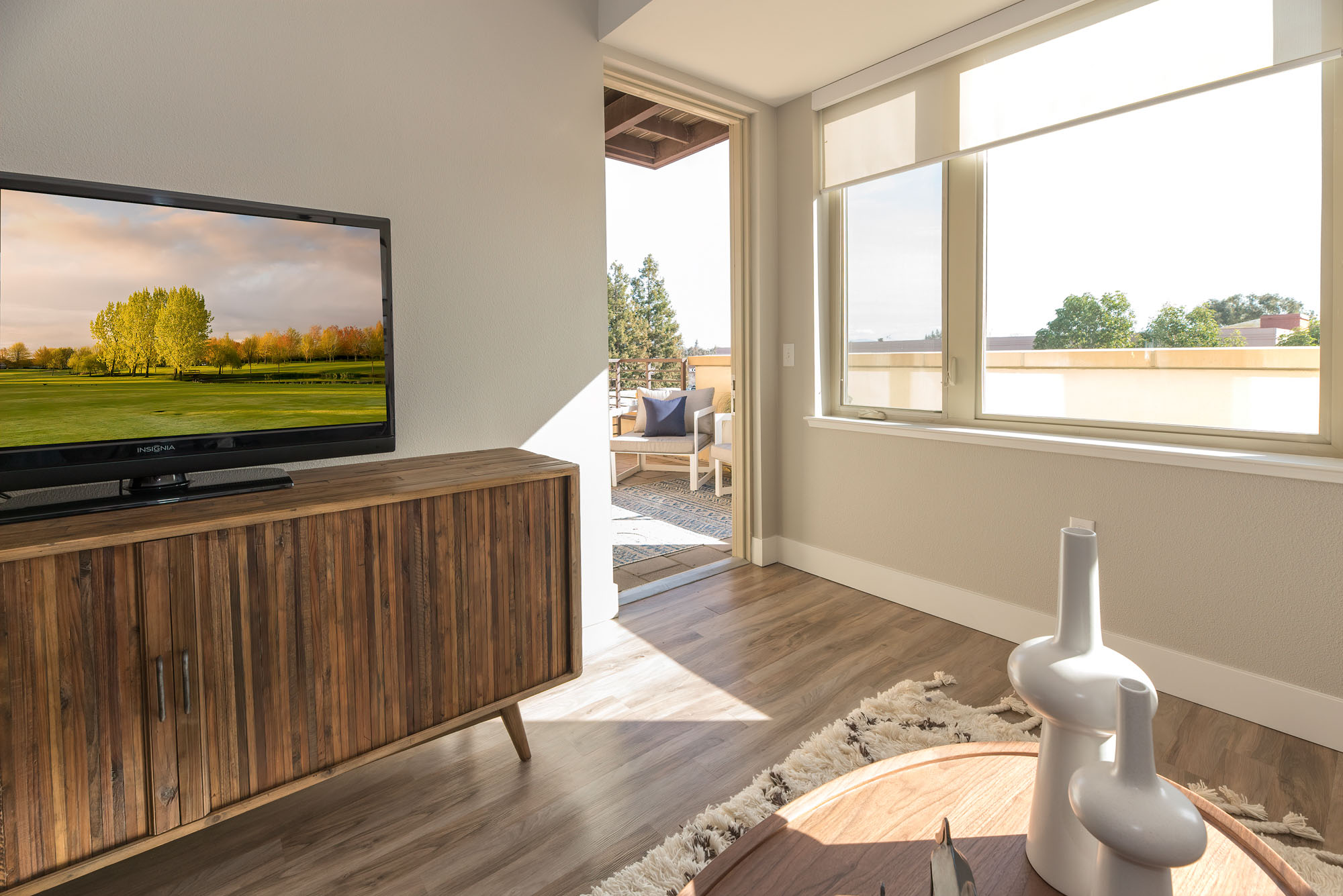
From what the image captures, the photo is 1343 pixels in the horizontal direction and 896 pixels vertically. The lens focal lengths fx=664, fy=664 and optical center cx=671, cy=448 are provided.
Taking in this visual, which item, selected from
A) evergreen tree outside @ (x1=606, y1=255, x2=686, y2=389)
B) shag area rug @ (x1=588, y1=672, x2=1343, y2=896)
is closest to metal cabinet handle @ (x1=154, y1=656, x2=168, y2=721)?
shag area rug @ (x1=588, y1=672, x2=1343, y2=896)

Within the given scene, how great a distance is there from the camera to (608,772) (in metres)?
1.83

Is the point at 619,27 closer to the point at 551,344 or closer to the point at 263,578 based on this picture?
the point at 551,344

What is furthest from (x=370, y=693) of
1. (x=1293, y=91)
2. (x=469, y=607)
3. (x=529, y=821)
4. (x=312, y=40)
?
(x=1293, y=91)

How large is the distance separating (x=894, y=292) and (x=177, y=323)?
8.71ft

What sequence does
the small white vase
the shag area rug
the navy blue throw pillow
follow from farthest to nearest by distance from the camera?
the navy blue throw pillow, the shag area rug, the small white vase

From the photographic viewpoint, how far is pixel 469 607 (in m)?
1.72

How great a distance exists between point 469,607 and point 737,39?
7.66 ft

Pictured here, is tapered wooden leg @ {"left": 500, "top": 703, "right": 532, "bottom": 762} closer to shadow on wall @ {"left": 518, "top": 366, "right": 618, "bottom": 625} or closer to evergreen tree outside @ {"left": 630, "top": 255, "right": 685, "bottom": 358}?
shadow on wall @ {"left": 518, "top": 366, "right": 618, "bottom": 625}

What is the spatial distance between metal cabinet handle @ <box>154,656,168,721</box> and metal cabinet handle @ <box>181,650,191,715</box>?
0.03 metres

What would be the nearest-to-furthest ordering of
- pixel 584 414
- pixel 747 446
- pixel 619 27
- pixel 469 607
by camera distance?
pixel 469 607
pixel 619 27
pixel 584 414
pixel 747 446

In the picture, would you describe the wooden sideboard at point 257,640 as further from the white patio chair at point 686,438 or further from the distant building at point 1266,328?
the white patio chair at point 686,438

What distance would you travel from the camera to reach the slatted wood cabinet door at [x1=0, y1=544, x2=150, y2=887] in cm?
114

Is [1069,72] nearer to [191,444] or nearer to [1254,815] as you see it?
[1254,815]

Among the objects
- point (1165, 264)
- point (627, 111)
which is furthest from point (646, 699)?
point (627, 111)
